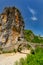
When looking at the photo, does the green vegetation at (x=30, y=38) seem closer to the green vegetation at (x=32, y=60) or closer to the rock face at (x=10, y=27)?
the rock face at (x=10, y=27)

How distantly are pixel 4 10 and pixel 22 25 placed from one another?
567 cm

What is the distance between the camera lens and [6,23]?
5078 centimetres

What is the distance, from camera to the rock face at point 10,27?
49875mm

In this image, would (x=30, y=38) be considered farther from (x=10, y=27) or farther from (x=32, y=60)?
(x=32, y=60)

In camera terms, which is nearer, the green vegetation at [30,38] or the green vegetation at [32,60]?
the green vegetation at [32,60]

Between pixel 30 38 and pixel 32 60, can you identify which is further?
pixel 30 38

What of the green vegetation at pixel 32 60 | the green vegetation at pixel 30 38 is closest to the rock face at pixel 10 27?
the green vegetation at pixel 30 38

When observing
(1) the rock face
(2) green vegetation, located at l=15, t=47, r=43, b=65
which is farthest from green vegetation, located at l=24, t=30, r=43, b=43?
(2) green vegetation, located at l=15, t=47, r=43, b=65

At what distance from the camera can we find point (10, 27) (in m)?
50.5

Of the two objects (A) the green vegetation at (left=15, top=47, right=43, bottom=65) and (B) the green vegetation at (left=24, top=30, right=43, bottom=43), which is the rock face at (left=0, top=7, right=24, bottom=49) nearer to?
(B) the green vegetation at (left=24, top=30, right=43, bottom=43)

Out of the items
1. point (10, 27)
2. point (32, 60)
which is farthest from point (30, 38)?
point (32, 60)

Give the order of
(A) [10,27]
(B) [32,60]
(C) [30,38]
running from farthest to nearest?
(C) [30,38] → (A) [10,27] → (B) [32,60]

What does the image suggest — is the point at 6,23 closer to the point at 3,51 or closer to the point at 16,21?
the point at 16,21

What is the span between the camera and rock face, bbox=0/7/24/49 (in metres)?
49.9
